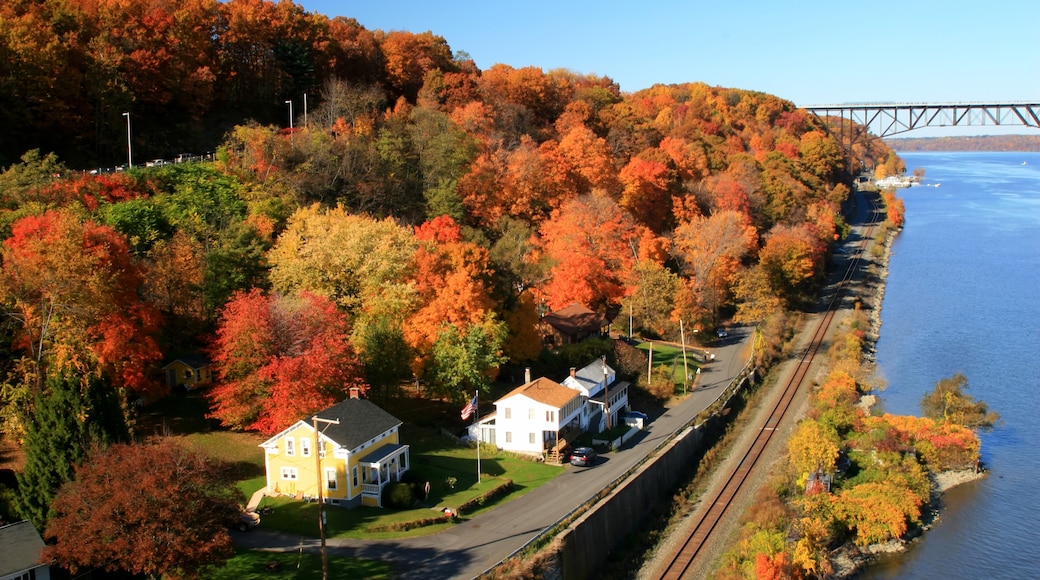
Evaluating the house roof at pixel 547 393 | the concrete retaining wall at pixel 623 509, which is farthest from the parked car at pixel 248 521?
the house roof at pixel 547 393

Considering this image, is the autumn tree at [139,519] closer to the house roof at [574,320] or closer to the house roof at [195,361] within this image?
the house roof at [195,361]

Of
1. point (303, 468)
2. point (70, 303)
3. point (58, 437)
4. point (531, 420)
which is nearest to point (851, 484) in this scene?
point (531, 420)

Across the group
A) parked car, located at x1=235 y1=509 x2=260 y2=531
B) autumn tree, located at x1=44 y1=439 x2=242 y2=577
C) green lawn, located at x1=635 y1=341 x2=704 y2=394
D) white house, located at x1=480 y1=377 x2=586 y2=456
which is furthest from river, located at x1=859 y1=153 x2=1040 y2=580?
autumn tree, located at x1=44 y1=439 x2=242 y2=577

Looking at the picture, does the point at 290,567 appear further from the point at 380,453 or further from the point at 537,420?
the point at 537,420

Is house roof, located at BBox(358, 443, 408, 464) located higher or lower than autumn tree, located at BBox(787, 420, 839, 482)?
higher

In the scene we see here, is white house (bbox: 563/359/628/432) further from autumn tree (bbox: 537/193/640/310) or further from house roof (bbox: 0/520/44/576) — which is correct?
house roof (bbox: 0/520/44/576)

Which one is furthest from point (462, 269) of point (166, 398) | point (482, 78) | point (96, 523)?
point (482, 78)

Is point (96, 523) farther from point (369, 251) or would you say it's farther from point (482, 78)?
point (482, 78)
